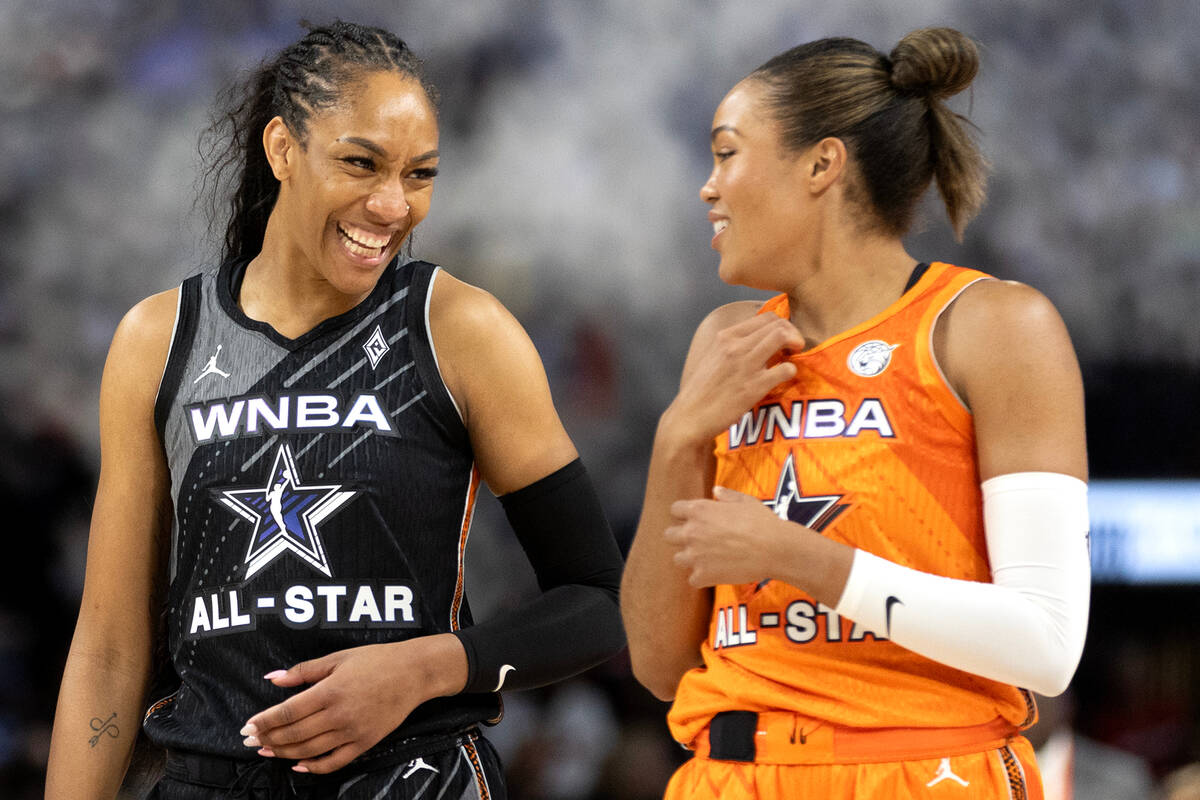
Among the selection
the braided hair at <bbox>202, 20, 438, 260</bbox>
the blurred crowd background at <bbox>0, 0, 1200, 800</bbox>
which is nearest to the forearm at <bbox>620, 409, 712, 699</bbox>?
the braided hair at <bbox>202, 20, 438, 260</bbox>

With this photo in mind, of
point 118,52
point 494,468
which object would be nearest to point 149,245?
point 118,52

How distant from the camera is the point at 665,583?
151cm

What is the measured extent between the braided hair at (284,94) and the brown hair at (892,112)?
550 mm

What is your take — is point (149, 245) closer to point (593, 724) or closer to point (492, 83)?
point (492, 83)

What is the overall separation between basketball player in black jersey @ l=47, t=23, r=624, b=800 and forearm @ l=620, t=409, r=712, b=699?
0.59ft

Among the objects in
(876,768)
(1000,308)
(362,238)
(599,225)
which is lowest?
(876,768)

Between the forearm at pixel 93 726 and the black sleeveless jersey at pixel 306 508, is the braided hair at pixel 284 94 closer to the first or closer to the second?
the black sleeveless jersey at pixel 306 508

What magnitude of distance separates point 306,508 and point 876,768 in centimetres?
77

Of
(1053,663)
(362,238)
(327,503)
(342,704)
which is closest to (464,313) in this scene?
(362,238)

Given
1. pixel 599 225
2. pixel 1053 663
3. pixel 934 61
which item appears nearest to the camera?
pixel 1053 663

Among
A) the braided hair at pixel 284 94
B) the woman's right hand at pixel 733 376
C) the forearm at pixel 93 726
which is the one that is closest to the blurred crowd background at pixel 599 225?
the braided hair at pixel 284 94

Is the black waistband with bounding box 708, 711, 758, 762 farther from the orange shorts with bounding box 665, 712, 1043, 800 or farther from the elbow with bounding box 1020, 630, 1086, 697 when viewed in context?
the elbow with bounding box 1020, 630, 1086, 697

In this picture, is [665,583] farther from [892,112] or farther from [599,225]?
[599,225]

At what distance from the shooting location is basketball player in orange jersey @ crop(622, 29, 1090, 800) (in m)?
1.29
